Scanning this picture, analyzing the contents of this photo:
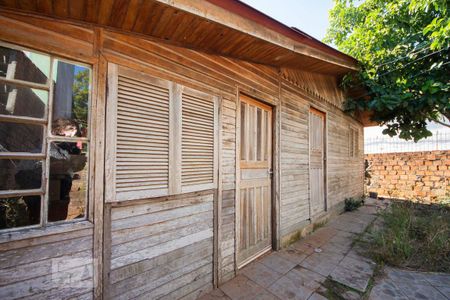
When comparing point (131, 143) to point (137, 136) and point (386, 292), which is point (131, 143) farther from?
point (386, 292)

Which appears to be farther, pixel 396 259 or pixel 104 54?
pixel 396 259

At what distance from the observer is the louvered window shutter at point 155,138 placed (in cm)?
165

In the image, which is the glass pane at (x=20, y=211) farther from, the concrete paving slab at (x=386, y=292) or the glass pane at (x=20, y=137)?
the concrete paving slab at (x=386, y=292)

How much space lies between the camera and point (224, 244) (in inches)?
98.3

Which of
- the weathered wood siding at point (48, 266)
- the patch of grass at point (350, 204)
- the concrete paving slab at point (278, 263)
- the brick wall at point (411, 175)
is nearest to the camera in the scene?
the weathered wood siding at point (48, 266)

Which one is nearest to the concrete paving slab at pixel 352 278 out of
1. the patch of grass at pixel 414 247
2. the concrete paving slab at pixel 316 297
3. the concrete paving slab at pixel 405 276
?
the concrete paving slab at pixel 405 276

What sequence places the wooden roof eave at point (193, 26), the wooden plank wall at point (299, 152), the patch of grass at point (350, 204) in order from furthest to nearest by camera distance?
1. the patch of grass at point (350, 204)
2. the wooden plank wall at point (299, 152)
3. the wooden roof eave at point (193, 26)

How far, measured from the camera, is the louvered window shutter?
1.65 meters

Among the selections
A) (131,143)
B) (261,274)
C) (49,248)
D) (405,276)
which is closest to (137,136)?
(131,143)

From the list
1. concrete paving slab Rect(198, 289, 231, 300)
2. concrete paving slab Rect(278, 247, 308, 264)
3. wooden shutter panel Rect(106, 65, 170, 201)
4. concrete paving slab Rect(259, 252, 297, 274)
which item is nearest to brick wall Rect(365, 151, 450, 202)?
concrete paving slab Rect(278, 247, 308, 264)

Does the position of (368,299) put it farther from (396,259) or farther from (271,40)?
(271,40)

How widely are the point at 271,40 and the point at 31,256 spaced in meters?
2.73

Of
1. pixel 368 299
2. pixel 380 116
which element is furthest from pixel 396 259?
pixel 380 116

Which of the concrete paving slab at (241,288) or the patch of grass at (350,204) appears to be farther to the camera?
the patch of grass at (350,204)
